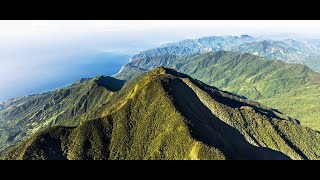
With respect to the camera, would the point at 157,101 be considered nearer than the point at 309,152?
Yes
